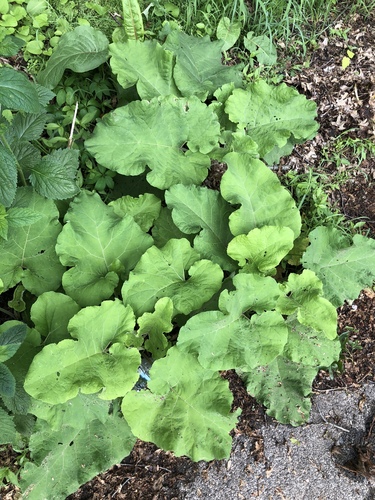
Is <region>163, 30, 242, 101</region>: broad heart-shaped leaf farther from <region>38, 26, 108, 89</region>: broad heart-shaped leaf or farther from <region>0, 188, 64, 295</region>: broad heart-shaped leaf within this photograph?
<region>0, 188, 64, 295</region>: broad heart-shaped leaf

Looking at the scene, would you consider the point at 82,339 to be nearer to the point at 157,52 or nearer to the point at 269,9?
the point at 157,52

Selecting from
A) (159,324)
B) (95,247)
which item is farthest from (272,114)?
(159,324)

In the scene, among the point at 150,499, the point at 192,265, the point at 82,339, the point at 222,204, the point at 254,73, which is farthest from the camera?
the point at 254,73

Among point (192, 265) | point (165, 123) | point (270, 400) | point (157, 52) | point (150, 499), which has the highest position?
point (157, 52)

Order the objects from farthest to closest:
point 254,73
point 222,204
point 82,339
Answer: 1. point 254,73
2. point 222,204
3. point 82,339

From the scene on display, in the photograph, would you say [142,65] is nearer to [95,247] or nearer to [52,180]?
[52,180]

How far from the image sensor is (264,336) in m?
2.56

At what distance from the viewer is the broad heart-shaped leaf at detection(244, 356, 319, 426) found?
3043 mm

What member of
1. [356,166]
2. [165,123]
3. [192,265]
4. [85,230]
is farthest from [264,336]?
[356,166]

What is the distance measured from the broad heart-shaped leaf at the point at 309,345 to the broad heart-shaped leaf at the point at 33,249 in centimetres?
140

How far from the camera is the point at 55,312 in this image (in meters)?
2.60

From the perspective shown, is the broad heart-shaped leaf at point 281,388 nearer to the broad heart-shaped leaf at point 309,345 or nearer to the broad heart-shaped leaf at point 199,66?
the broad heart-shaped leaf at point 309,345

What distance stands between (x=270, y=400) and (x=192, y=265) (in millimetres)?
1059

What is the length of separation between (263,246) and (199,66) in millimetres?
1343
